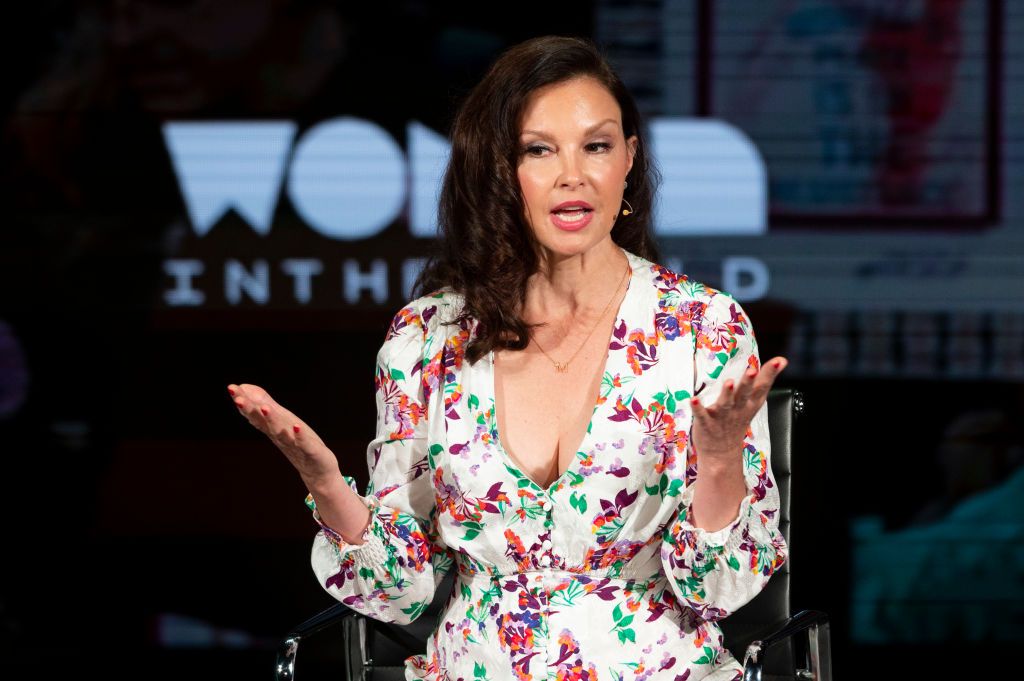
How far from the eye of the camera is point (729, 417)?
1651 millimetres

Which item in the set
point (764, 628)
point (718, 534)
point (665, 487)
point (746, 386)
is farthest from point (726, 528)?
point (764, 628)

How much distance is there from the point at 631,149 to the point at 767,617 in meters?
0.90

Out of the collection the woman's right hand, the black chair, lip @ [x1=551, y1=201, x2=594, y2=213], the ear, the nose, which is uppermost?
the ear

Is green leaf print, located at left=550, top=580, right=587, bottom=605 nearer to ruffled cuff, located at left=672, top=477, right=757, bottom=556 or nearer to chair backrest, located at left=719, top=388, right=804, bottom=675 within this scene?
ruffled cuff, located at left=672, top=477, right=757, bottom=556

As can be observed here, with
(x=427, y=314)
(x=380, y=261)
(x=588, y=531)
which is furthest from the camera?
(x=380, y=261)

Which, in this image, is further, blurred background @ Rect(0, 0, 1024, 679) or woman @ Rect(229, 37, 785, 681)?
blurred background @ Rect(0, 0, 1024, 679)

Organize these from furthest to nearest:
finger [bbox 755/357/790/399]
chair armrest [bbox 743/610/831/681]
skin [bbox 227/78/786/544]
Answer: chair armrest [bbox 743/610/831/681], skin [bbox 227/78/786/544], finger [bbox 755/357/790/399]

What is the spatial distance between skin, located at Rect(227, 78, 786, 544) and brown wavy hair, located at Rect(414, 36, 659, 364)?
2 cm

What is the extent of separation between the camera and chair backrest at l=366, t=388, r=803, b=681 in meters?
2.36

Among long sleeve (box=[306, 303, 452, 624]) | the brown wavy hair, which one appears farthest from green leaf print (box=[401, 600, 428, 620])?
the brown wavy hair

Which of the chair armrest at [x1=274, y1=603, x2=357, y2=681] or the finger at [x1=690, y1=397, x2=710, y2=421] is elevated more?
the finger at [x1=690, y1=397, x2=710, y2=421]

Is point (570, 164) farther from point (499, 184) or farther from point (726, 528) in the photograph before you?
point (726, 528)

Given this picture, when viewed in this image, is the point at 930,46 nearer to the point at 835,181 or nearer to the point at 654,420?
the point at 835,181

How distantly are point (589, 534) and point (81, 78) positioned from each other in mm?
3022
